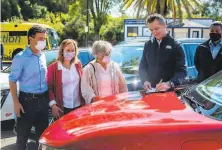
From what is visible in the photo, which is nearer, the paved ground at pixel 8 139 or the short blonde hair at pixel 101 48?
the short blonde hair at pixel 101 48

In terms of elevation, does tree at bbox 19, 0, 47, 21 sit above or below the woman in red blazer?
above

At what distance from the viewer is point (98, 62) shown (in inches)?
167

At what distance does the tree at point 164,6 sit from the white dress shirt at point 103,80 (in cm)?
1097

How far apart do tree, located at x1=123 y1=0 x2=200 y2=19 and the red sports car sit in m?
12.4

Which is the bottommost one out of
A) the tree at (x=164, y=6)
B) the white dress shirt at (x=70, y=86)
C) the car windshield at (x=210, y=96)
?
the white dress shirt at (x=70, y=86)

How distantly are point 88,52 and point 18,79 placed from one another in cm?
281

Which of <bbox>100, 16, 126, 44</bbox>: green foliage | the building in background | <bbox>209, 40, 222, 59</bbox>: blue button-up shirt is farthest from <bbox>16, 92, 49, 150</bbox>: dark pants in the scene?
<bbox>100, 16, 126, 44</bbox>: green foliage

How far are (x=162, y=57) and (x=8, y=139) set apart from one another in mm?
3039

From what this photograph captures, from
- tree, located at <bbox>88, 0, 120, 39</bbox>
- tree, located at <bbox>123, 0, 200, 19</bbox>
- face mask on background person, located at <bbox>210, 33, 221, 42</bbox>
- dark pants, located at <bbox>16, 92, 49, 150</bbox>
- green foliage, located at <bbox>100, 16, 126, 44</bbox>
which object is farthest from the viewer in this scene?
tree, located at <bbox>88, 0, 120, 39</bbox>

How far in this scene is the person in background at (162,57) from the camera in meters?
4.20

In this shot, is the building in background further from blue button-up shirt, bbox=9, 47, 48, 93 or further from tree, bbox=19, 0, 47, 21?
tree, bbox=19, 0, 47, 21

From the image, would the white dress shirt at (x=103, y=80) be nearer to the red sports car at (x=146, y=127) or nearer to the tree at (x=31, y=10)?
the red sports car at (x=146, y=127)

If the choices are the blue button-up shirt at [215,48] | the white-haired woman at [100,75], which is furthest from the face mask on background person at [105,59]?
the blue button-up shirt at [215,48]

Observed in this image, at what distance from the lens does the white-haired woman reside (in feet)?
13.6
